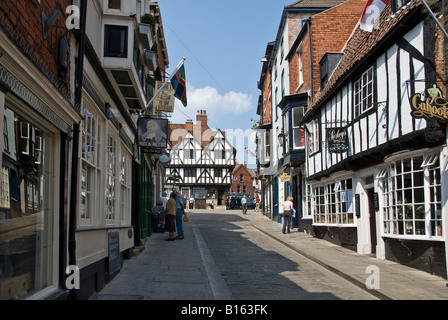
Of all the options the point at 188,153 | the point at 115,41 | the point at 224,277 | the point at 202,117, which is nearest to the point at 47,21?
the point at 115,41

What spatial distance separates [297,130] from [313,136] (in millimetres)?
2711

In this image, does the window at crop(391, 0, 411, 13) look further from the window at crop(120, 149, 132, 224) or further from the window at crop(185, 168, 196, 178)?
the window at crop(185, 168, 196, 178)

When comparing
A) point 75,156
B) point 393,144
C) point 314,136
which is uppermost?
point 314,136

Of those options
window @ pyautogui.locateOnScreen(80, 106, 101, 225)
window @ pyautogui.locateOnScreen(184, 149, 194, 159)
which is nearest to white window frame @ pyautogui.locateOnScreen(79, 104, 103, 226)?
window @ pyautogui.locateOnScreen(80, 106, 101, 225)

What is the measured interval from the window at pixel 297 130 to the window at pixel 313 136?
1.66m

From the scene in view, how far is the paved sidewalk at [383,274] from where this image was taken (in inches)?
287

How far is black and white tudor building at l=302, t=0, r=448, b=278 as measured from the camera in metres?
8.69

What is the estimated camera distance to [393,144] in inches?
401

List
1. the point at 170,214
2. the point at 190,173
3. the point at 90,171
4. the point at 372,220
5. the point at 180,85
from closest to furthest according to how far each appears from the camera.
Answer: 1. the point at 90,171
2. the point at 372,220
3. the point at 180,85
4. the point at 170,214
5. the point at 190,173

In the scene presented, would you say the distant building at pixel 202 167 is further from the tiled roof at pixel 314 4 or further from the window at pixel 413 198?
the window at pixel 413 198

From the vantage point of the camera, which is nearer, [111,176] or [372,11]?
[111,176]

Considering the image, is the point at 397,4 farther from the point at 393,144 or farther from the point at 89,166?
the point at 89,166

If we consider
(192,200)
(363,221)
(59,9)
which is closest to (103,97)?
(59,9)

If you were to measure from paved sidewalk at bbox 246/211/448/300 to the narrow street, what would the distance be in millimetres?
222
